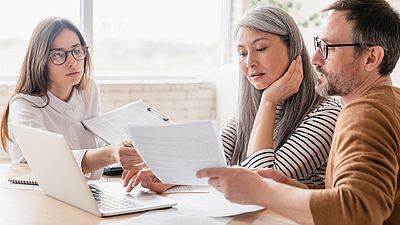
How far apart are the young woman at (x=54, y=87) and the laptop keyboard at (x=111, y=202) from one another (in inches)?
29.9

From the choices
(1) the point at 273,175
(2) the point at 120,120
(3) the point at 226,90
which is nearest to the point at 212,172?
(1) the point at 273,175

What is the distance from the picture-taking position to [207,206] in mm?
1785

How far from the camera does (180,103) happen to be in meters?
4.90

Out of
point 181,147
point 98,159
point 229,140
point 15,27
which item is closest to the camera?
point 181,147

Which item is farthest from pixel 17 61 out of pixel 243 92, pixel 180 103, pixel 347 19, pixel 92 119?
pixel 347 19

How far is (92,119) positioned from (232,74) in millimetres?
2350

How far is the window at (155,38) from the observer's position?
4660mm

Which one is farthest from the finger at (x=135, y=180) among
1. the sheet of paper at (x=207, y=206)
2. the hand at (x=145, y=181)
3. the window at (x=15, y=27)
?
the window at (x=15, y=27)

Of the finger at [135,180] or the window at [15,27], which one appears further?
the window at [15,27]

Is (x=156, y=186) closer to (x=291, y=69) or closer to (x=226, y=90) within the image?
(x=291, y=69)

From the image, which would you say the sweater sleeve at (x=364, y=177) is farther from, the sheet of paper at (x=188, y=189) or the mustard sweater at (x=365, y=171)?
the sheet of paper at (x=188, y=189)

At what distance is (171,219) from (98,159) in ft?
2.10

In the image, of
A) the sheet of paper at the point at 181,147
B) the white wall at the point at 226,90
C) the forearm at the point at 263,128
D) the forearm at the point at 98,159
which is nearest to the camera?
the sheet of paper at the point at 181,147

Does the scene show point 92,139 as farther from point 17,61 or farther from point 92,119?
point 17,61
